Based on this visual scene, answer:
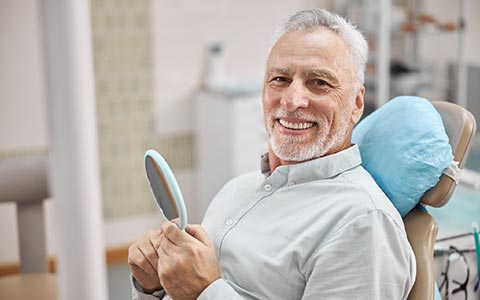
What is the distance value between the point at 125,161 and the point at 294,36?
Result: 8.22ft

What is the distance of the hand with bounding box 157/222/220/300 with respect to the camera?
1.27 m

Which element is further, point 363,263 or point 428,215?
point 428,215

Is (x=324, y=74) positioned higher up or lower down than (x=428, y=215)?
higher up

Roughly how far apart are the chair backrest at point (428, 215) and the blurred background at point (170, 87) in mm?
1920

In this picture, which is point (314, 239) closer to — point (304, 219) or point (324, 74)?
point (304, 219)

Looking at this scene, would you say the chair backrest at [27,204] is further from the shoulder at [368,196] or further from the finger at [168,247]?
the shoulder at [368,196]

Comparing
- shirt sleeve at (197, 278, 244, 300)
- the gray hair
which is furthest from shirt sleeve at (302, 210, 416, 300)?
the gray hair

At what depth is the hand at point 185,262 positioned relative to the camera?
50.0 inches

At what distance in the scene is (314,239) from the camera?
1.32 m

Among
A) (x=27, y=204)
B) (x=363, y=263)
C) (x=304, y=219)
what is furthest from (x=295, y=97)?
(x=27, y=204)

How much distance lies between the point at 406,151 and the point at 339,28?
1.04 feet

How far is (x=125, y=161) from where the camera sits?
382 centimetres

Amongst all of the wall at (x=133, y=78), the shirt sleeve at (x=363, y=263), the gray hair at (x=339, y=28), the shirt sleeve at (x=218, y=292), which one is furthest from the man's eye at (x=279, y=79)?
the wall at (x=133, y=78)

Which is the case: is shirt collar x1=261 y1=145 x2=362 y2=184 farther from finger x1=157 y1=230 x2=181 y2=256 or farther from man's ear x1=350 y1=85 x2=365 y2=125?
finger x1=157 y1=230 x2=181 y2=256
